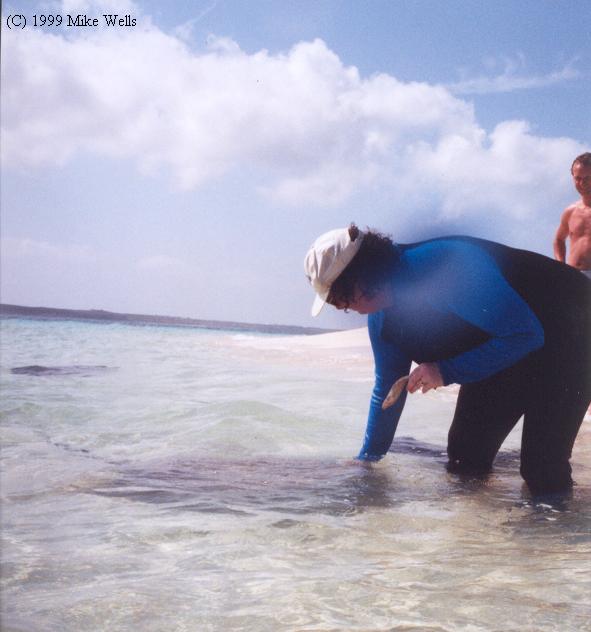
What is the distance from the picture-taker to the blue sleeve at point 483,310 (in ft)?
6.81

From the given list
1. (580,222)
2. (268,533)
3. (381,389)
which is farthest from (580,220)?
(268,533)

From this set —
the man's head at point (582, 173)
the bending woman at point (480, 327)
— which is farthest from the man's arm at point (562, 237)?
the bending woman at point (480, 327)


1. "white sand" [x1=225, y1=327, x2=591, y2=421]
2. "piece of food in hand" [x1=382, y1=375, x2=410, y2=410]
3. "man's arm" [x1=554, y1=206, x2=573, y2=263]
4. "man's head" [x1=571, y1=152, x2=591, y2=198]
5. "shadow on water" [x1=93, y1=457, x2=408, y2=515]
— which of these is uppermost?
"man's head" [x1=571, y1=152, x2=591, y2=198]

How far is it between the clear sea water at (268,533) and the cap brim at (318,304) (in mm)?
658

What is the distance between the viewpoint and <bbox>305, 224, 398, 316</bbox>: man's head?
209cm

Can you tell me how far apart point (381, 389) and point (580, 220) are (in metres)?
3.25

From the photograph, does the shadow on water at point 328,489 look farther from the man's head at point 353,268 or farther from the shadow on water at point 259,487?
the man's head at point 353,268

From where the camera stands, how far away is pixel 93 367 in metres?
8.16

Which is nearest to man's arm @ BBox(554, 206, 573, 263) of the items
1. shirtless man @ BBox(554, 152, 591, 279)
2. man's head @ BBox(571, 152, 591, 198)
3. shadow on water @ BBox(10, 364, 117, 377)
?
shirtless man @ BBox(554, 152, 591, 279)

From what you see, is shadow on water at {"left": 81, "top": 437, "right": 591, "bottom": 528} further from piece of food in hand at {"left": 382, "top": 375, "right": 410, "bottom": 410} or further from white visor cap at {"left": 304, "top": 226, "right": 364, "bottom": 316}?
white visor cap at {"left": 304, "top": 226, "right": 364, "bottom": 316}

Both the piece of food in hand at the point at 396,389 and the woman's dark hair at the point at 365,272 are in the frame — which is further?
the piece of food in hand at the point at 396,389

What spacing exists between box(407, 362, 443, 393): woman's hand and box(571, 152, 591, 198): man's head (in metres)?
3.50

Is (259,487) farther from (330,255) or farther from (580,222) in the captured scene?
(580,222)

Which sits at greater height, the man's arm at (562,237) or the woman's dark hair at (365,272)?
the man's arm at (562,237)
